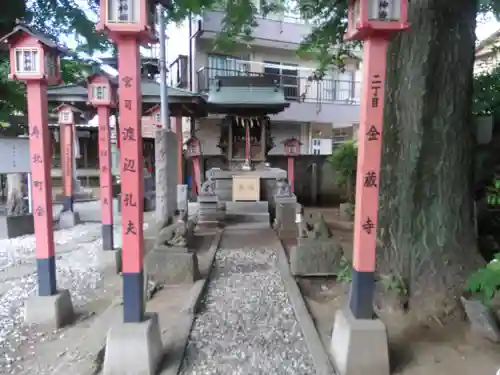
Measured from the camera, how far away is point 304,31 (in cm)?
1823

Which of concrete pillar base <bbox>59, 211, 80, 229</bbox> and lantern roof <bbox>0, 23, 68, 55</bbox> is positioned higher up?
lantern roof <bbox>0, 23, 68, 55</bbox>

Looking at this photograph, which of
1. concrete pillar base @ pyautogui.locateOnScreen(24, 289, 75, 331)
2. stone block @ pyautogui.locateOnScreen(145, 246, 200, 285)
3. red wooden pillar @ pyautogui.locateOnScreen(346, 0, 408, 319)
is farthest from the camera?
stone block @ pyautogui.locateOnScreen(145, 246, 200, 285)

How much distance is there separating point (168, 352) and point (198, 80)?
1396 cm

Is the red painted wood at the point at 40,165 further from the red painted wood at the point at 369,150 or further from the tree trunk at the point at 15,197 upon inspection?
the tree trunk at the point at 15,197

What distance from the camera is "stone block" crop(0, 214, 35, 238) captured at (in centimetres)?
914

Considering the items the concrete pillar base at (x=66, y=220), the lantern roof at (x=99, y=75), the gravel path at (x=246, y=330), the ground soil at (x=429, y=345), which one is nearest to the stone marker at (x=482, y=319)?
the ground soil at (x=429, y=345)

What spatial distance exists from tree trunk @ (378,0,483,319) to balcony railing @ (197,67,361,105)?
12335mm

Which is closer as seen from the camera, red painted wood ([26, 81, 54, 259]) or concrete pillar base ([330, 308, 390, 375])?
concrete pillar base ([330, 308, 390, 375])

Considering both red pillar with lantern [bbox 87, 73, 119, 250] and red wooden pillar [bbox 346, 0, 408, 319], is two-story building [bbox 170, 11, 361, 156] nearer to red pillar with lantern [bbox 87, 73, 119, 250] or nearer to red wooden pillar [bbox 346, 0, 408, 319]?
red pillar with lantern [bbox 87, 73, 119, 250]

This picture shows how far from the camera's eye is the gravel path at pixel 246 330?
3.57 metres

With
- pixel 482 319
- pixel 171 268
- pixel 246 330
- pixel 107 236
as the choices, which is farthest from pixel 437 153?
pixel 107 236

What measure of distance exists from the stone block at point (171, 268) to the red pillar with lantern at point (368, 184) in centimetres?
280

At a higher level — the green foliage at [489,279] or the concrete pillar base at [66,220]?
the green foliage at [489,279]

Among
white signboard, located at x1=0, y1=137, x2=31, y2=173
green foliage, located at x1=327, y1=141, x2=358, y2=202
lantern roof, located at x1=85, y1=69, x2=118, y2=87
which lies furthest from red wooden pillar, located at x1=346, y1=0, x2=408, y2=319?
green foliage, located at x1=327, y1=141, x2=358, y2=202
